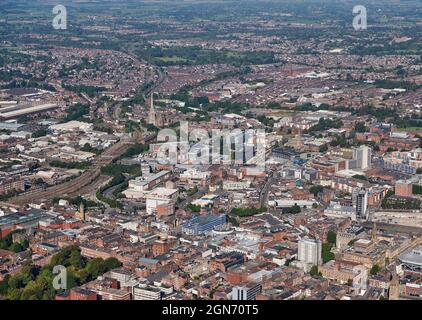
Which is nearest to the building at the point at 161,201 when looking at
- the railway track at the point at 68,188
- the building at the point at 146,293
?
the railway track at the point at 68,188

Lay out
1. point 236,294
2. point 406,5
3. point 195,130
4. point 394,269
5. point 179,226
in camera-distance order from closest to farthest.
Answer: point 236,294 < point 394,269 < point 179,226 < point 195,130 < point 406,5

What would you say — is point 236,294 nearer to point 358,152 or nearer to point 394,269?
point 394,269

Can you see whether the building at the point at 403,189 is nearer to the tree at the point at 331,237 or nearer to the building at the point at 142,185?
the tree at the point at 331,237

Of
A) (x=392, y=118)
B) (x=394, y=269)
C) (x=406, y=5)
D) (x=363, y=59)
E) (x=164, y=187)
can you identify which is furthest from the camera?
(x=406, y=5)

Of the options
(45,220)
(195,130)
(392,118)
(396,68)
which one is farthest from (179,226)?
(396,68)

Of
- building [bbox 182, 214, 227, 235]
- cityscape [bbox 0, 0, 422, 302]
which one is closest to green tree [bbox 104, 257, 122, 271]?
cityscape [bbox 0, 0, 422, 302]

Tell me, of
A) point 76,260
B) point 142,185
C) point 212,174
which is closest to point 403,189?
point 212,174

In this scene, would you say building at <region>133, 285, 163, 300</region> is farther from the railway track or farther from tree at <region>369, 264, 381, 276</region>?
the railway track
